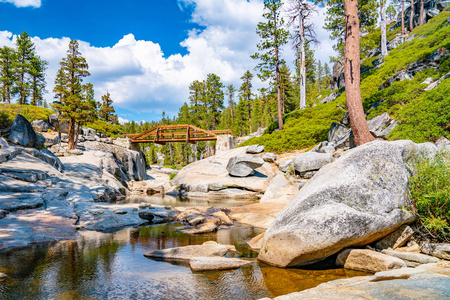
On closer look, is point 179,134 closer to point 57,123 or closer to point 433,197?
point 57,123

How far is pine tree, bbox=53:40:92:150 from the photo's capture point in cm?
2700

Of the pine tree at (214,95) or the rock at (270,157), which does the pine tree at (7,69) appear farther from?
the rock at (270,157)

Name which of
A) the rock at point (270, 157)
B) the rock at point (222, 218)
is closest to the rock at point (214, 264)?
the rock at point (222, 218)

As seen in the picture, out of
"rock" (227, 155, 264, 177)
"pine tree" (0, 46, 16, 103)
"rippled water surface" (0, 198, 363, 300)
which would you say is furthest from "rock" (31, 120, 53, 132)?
"rippled water surface" (0, 198, 363, 300)

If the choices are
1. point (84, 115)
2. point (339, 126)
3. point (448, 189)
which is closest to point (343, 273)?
point (448, 189)

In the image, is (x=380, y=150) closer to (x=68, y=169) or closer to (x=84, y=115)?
(x=68, y=169)

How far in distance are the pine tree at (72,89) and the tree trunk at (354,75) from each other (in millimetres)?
27110

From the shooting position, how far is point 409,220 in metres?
5.85

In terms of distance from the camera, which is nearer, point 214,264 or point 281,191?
point 214,264

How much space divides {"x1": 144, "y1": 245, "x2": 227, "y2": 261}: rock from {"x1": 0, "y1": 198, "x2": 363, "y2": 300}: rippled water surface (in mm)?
283

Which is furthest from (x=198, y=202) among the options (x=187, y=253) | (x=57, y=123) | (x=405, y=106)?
(x=57, y=123)

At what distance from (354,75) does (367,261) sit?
8.58 metres

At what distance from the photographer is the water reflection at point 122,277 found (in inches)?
181

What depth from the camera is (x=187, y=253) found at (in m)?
6.73
